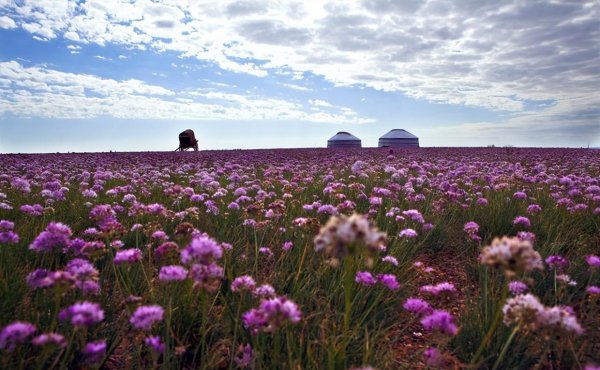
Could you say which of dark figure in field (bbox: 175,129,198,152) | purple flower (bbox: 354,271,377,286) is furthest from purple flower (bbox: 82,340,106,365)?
dark figure in field (bbox: 175,129,198,152)

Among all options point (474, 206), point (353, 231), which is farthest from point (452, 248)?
point (353, 231)

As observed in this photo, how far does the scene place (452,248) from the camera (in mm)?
4758

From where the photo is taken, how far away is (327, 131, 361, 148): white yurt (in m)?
58.9

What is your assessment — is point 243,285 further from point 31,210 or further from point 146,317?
point 31,210

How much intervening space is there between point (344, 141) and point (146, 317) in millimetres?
58596

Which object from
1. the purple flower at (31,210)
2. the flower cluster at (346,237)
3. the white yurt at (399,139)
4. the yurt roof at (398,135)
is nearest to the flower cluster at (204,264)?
the flower cluster at (346,237)

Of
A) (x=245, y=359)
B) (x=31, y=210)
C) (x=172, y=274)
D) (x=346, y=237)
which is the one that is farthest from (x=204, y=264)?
(x=31, y=210)

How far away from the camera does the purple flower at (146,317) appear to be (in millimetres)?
1864

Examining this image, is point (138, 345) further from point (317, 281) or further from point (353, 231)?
point (353, 231)

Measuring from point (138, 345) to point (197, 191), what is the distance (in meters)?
4.98

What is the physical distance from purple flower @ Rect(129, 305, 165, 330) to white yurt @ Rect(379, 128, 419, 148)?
55.8 meters

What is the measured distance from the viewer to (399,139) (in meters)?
57.5

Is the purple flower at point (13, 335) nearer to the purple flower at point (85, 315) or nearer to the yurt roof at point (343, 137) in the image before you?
the purple flower at point (85, 315)

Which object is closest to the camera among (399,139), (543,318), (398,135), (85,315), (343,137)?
(543,318)
